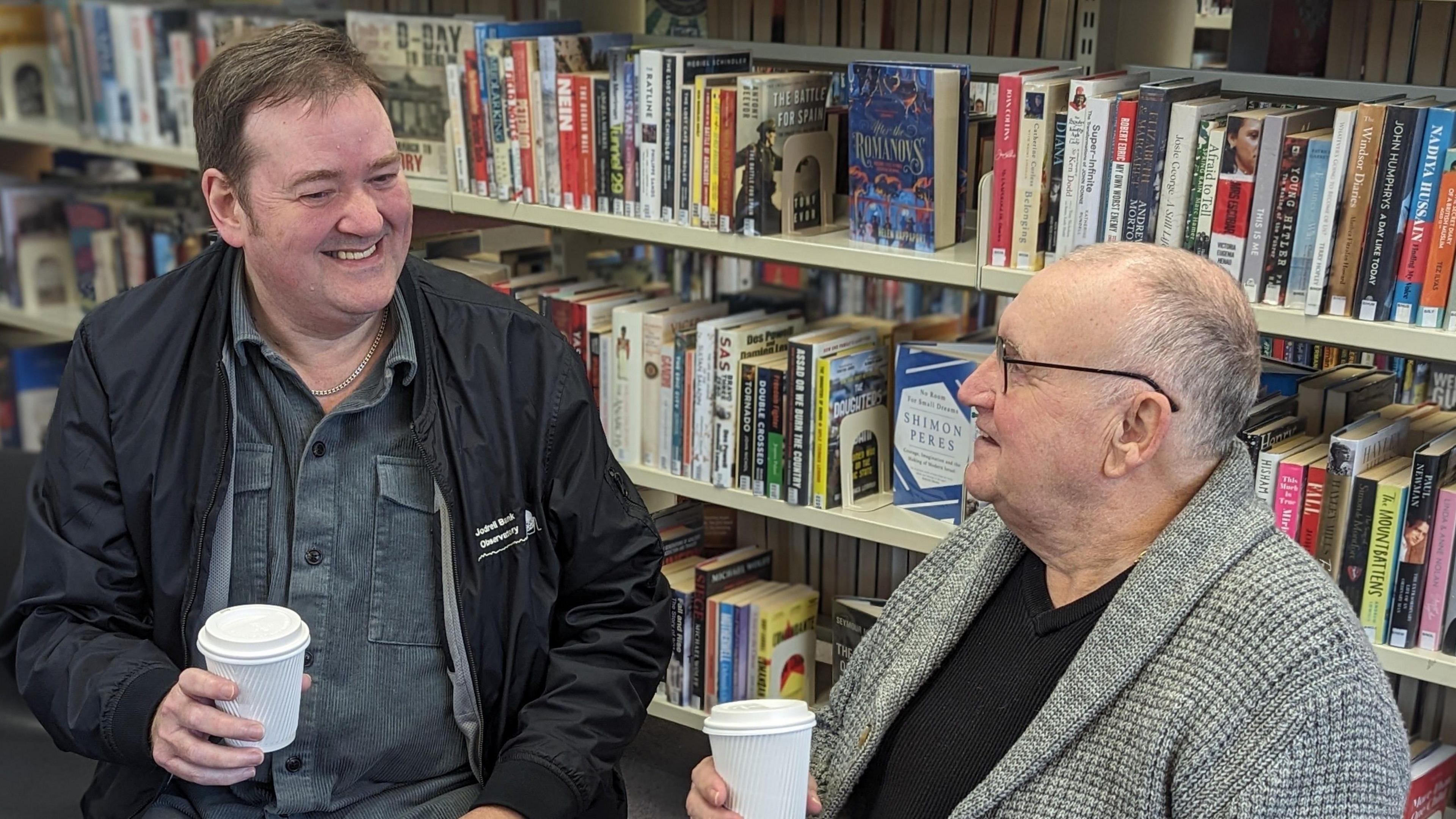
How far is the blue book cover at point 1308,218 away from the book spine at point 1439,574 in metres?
0.34

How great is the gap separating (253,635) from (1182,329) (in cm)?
97

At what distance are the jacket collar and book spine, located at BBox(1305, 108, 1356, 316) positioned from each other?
1.92 feet

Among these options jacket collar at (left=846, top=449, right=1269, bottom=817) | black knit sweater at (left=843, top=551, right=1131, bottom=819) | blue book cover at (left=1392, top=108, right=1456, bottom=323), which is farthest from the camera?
blue book cover at (left=1392, top=108, right=1456, bottom=323)

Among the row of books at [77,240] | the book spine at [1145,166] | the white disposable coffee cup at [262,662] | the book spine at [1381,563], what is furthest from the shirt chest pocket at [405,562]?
the row of books at [77,240]

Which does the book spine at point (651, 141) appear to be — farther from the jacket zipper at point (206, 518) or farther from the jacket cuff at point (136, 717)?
Result: the jacket cuff at point (136, 717)

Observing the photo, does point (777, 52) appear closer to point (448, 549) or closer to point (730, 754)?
point (448, 549)

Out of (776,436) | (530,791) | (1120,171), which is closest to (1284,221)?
(1120,171)

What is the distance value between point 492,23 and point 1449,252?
172cm

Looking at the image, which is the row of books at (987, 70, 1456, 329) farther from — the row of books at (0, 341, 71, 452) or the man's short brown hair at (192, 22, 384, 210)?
the row of books at (0, 341, 71, 452)

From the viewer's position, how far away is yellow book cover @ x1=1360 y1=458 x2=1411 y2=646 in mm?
1958

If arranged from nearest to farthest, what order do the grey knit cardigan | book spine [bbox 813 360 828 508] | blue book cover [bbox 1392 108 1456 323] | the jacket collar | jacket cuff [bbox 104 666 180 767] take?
1. the grey knit cardigan
2. the jacket collar
3. jacket cuff [bbox 104 666 180 767]
4. blue book cover [bbox 1392 108 1456 323]
5. book spine [bbox 813 360 828 508]

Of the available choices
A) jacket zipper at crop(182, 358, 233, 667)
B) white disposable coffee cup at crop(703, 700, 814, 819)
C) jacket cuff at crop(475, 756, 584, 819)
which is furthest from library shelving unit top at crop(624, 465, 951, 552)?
jacket zipper at crop(182, 358, 233, 667)

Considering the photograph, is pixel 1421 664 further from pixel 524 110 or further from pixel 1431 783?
pixel 524 110

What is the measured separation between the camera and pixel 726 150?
7.84ft
